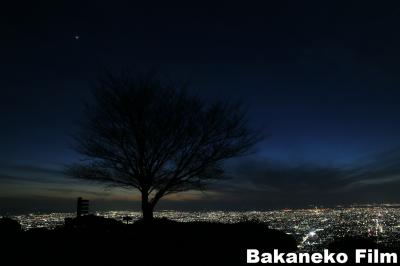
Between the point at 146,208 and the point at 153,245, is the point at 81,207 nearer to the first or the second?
the point at 146,208

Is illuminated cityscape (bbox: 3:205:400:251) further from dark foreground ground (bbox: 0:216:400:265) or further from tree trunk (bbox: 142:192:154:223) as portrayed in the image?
tree trunk (bbox: 142:192:154:223)

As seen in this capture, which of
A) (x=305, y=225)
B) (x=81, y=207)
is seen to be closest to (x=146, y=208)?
(x=81, y=207)

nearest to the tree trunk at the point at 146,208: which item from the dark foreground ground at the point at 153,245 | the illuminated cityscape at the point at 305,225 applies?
the dark foreground ground at the point at 153,245

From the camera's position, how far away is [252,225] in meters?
17.5

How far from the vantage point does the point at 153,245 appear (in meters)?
13.6

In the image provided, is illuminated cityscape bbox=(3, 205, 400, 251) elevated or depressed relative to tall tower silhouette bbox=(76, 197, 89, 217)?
depressed

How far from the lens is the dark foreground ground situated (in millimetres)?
11719

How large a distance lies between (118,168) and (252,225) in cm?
744

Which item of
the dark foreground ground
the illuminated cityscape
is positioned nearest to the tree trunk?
the dark foreground ground

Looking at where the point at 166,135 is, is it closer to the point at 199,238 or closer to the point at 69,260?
the point at 199,238

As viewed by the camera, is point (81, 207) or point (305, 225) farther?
point (305, 225)

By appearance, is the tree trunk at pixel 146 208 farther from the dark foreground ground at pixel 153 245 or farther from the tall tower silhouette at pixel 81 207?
the tall tower silhouette at pixel 81 207

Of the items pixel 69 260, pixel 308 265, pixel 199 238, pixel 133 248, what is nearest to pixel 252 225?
pixel 199 238

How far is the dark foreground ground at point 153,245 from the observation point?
11.7m
